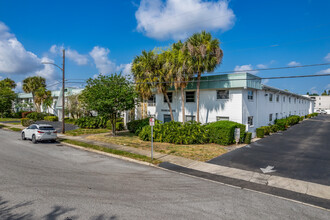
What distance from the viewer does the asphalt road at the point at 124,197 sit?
227 inches

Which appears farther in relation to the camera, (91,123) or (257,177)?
(91,123)

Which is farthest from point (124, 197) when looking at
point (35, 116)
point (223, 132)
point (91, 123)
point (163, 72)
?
point (35, 116)

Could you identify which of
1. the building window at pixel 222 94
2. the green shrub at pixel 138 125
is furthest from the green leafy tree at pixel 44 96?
the building window at pixel 222 94

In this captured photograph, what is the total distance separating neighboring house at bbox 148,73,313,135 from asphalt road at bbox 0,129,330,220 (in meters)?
11.1

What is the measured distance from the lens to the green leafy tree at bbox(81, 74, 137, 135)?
65.0 ft

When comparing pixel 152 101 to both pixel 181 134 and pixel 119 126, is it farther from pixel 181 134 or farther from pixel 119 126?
pixel 181 134

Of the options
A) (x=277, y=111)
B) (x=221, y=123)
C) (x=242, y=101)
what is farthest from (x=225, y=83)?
(x=277, y=111)

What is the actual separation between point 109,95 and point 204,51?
9.90 metres

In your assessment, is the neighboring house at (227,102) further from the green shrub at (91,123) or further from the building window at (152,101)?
the green shrub at (91,123)

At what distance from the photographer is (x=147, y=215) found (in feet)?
18.6

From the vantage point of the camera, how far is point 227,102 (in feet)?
67.6

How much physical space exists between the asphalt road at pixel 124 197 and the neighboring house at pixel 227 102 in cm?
1108

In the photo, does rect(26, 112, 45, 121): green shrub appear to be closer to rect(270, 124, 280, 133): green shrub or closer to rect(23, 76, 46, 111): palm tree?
rect(23, 76, 46, 111): palm tree

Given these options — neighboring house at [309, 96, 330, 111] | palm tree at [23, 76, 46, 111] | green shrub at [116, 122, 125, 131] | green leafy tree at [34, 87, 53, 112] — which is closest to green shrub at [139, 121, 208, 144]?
green shrub at [116, 122, 125, 131]
